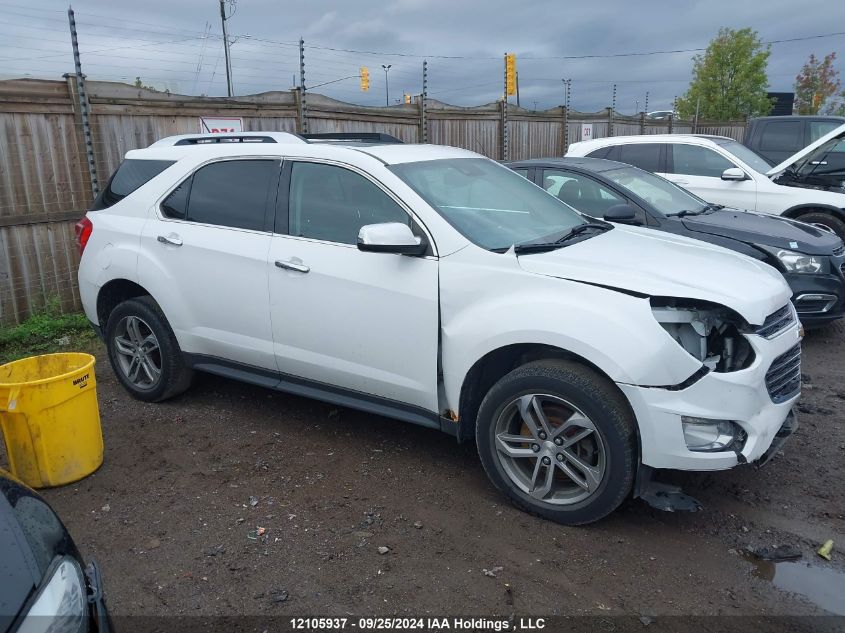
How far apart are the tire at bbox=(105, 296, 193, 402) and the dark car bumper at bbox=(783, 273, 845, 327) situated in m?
5.24

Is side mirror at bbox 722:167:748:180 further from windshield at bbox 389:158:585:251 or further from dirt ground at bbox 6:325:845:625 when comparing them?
windshield at bbox 389:158:585:251

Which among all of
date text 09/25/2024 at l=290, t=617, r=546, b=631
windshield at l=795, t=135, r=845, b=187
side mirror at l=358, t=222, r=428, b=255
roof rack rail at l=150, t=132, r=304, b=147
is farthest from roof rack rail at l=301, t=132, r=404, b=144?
windshield at l=795, t=135, r=845, b=187

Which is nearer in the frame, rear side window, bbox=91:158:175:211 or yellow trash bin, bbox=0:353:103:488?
yellow trash bin, bbox=0:353:103:488

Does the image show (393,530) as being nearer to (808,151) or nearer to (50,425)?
(50,425)

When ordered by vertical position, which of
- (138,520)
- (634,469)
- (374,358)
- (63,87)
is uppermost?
(63,87)

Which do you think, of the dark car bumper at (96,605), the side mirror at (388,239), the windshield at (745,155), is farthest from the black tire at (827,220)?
the dark car bumper at (96,605)

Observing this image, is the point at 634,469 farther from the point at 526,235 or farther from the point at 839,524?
the point at 526,235

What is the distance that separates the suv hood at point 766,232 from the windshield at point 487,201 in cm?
233

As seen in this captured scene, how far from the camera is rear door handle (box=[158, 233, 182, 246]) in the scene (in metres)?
4.71

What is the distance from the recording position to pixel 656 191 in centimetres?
695

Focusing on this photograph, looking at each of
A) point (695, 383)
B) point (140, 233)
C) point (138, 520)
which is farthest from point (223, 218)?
point (695, 383)

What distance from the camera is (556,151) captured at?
1636 centimetres

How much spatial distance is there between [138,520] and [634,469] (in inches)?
101

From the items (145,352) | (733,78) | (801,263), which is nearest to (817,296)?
(801,263)
